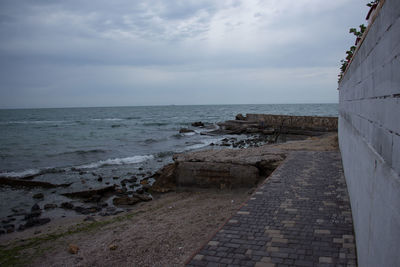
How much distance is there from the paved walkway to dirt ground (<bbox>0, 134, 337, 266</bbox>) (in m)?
0.55

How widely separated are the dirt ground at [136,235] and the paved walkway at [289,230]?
55 cm

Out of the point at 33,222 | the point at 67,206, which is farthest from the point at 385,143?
the point at 67,206

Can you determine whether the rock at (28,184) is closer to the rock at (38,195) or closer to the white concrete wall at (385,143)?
the rock at (38,195)

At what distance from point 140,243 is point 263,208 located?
8.39ft

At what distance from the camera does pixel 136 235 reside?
6590 millimetres

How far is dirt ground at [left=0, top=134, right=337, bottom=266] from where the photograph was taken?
18.1 feet

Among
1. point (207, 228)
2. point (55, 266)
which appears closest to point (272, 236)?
point (207, 228)

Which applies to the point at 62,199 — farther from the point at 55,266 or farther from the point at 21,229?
the point at 55,266

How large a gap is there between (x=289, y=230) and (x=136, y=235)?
11.7 feet

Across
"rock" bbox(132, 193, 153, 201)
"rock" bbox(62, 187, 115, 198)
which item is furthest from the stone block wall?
"rock" bbox(62, 187, 115, 198)

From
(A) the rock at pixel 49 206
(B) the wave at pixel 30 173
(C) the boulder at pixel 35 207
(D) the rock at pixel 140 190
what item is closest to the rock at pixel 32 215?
(C) the boulder at pixel 35 207

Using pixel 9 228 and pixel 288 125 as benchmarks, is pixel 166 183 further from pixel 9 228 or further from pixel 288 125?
pixel 288 125

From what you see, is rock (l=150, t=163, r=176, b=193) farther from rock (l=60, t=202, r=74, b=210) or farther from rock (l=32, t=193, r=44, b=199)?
rock (l=32, t=193, r=44, b=199)

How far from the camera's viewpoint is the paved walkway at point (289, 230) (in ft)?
11.9
